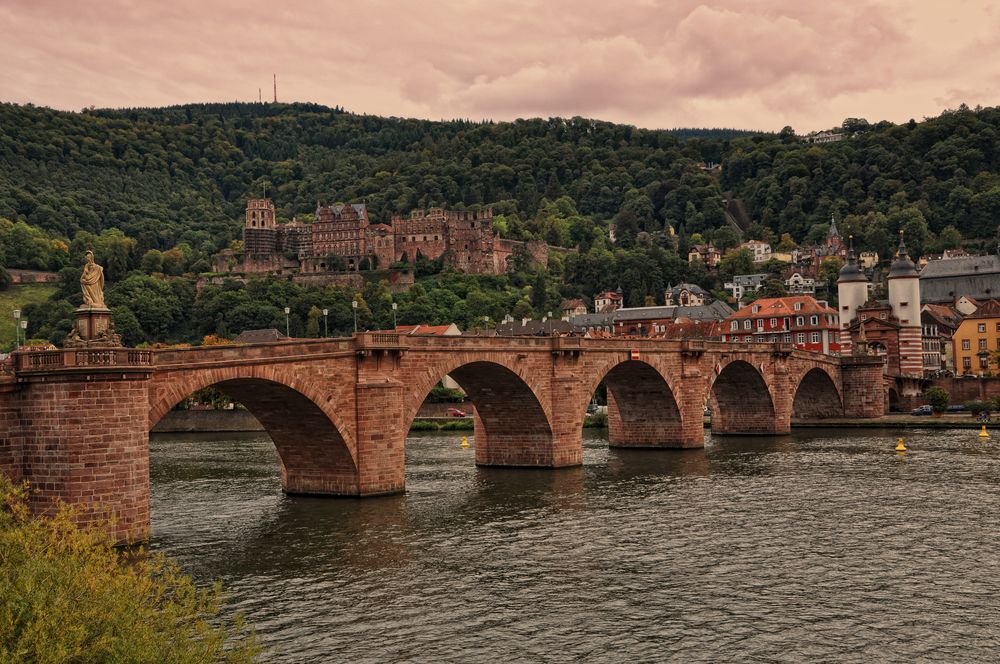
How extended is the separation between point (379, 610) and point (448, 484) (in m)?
24.9

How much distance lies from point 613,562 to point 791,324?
88.2m

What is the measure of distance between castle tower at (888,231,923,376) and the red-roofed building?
875 cm

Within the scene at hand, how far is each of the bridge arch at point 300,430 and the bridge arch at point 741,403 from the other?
43758 mm

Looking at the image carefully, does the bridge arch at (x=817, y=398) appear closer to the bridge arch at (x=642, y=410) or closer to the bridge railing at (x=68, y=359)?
the bridge arch at (x=642, y=410)

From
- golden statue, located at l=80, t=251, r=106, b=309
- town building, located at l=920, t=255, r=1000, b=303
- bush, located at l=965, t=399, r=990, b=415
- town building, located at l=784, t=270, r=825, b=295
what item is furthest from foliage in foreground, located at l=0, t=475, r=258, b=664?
town building, located at l=784, t=270, r=825, b=295

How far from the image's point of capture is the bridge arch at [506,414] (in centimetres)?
5594

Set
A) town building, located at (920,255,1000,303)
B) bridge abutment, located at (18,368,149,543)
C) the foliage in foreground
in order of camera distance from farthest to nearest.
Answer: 1. town building, located at (920,255,1000,303)
2. bridge abutment, located at (18,368,149,543)
3. the foliage in foreground

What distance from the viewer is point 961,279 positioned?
142m

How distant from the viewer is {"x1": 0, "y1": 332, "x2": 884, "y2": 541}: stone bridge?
32281 millimetres

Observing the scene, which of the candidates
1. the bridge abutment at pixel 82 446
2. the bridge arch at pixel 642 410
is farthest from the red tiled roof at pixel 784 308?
the bridge abutment at pixel 82 446

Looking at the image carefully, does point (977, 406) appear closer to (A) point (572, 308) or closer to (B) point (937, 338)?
(B) point (937, 338)

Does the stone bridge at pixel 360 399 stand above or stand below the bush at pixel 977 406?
above

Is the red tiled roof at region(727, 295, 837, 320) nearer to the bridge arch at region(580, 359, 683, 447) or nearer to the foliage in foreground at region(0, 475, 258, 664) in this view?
the bridge arch at region(580, 359, 683, 447)

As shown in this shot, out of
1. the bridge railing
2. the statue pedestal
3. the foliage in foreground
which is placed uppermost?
the statue pedestal
